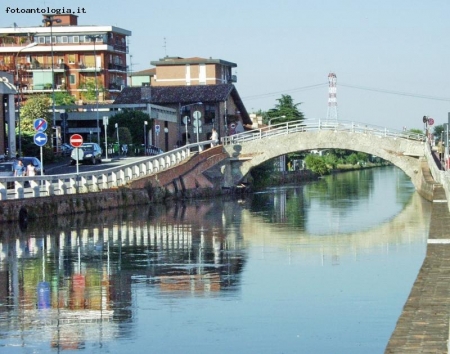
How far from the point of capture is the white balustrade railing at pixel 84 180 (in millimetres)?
38250

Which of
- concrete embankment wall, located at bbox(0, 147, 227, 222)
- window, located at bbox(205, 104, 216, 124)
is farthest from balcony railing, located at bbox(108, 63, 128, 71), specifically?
concrete embankment wall, located at bbox(0, 147, 227, 222)

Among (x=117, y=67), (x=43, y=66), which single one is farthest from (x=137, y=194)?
(x=117, y=67)

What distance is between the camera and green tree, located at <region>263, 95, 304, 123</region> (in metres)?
134

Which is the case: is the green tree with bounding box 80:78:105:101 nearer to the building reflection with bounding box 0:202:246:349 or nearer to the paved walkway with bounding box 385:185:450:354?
the building reflection with bounding box 0:202:246:349

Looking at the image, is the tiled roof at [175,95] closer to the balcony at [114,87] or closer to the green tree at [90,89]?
the green tree at [90,89]

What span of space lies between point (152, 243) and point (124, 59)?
11010cm

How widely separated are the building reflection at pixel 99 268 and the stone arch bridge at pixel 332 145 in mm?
21195

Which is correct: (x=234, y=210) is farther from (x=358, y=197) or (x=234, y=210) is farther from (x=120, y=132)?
(x=120, y=132)

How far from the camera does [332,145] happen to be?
61688 millimetres

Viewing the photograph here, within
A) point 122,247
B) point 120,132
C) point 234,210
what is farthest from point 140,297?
point 120,132

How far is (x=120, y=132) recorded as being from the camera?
273ft

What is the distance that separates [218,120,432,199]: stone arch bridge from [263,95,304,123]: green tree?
6913 cm

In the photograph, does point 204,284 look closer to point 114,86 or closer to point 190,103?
point 190,103

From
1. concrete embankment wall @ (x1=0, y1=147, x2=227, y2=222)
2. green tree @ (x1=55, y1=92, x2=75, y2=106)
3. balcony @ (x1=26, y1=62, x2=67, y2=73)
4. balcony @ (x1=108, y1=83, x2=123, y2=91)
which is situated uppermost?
balcony @ (x1=26, y1=62, x2=67, y2=73)
